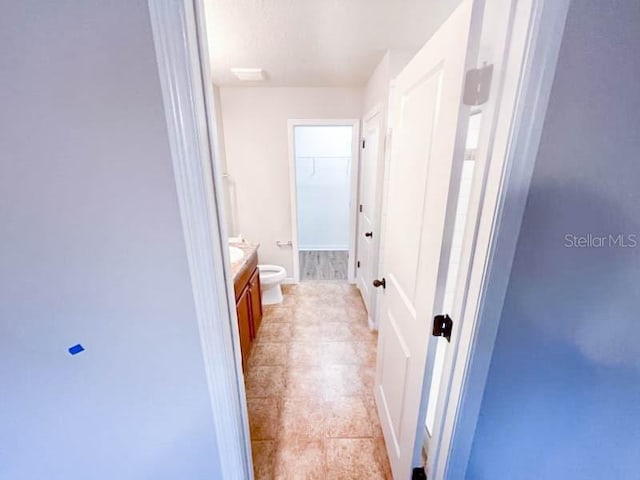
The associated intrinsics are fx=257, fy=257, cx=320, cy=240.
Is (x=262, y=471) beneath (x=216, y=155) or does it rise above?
beneath

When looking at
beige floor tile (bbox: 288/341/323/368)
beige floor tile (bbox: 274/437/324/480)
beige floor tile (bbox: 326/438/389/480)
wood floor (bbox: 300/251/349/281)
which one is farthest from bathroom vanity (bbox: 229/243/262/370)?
wood floor (bbox: 300/251/349/281)

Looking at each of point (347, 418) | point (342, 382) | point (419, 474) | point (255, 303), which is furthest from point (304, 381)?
point (419, 474)

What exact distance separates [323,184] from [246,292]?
2.90 meters

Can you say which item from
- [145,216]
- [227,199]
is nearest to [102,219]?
[145,216]

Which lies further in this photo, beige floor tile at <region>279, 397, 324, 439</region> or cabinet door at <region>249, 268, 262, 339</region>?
cabinet door at <region>249, 268, 262, 339</region>

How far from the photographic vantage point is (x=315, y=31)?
1603 millimetres

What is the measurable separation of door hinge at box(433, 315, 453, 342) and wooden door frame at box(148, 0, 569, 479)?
5cm

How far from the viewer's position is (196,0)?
1.91ft

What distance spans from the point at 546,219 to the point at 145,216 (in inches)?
38.8

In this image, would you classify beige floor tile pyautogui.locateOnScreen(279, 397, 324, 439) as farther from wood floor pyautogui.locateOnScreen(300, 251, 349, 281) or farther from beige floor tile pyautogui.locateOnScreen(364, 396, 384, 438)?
wood floor pyautogui.locateOnScreen(300, 251, 349, 281)

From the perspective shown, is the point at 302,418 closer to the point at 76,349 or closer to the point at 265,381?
the point at 265,381

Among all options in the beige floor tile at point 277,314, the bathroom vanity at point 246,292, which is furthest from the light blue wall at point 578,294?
the beige floor tile at point 277,314

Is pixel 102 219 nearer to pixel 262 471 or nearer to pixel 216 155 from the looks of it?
pixel 216 155

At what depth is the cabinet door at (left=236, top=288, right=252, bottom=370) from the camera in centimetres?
177
